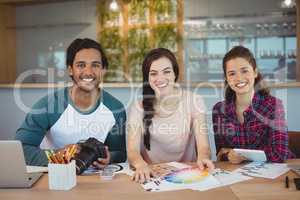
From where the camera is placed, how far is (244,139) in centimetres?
183

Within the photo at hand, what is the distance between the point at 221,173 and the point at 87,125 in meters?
0.83

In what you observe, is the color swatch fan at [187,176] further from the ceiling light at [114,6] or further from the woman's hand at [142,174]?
the ceiling light at [114,6]

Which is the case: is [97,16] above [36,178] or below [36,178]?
above

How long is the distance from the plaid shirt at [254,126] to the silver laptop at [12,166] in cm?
103

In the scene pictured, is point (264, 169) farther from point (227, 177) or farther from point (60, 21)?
point (60, 21)

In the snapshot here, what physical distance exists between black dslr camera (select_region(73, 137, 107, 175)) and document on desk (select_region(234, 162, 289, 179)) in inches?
23.4

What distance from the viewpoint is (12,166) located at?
1.28 meters

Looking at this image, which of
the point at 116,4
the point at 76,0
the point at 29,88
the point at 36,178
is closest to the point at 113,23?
the point at 116,4

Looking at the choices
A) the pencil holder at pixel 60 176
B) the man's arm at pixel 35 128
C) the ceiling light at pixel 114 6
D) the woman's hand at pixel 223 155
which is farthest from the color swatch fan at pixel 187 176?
the ceiling light at pixel 114 6

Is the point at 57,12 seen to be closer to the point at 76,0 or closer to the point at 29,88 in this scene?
the point at 76,0

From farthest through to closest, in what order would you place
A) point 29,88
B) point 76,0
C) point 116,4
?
point 76,0 < point 116,4 < point 29,88

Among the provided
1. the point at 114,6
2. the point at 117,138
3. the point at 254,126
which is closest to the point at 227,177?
the point at 254,126

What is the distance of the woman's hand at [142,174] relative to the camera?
1.37 m

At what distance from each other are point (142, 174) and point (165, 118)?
506mm
